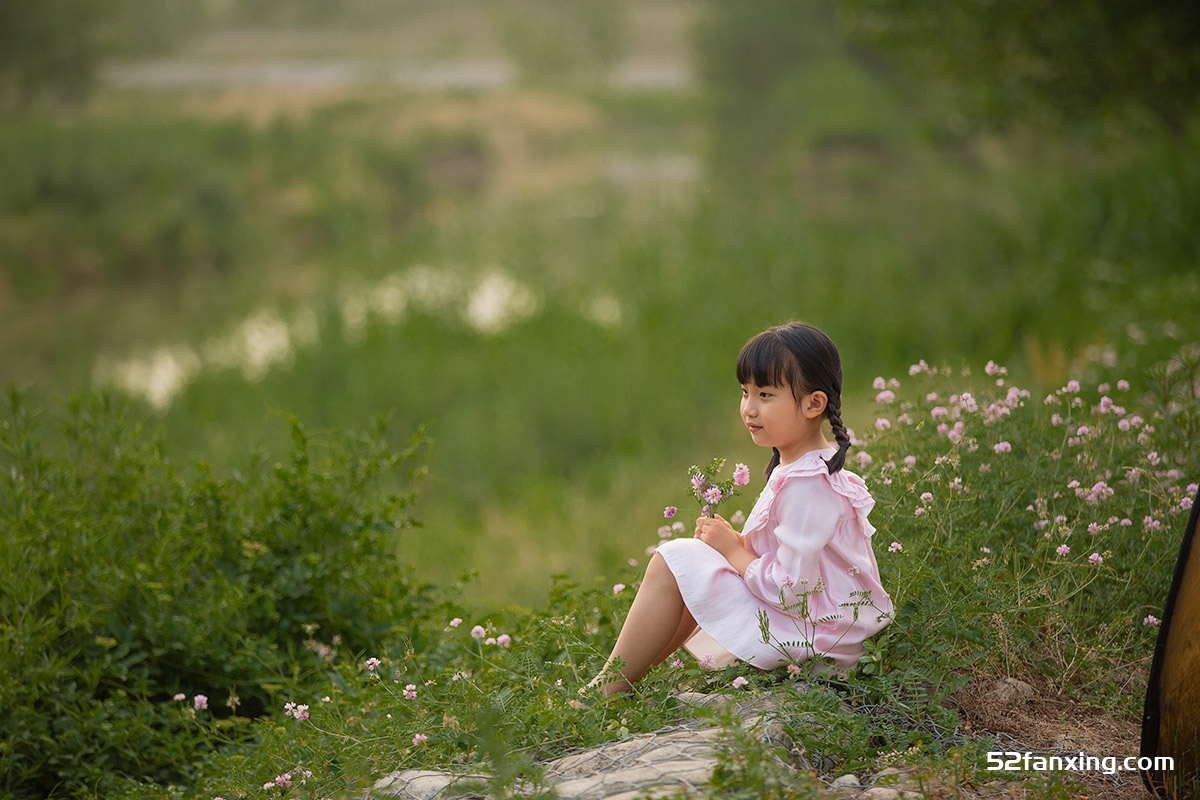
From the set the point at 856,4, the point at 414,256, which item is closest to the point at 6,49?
the point at 414,256

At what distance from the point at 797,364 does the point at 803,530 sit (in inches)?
16.8

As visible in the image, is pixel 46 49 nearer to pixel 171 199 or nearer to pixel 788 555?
pixel 171 199

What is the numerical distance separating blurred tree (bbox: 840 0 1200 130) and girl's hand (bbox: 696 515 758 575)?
775 cm

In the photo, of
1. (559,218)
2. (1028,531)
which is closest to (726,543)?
(1028,531)

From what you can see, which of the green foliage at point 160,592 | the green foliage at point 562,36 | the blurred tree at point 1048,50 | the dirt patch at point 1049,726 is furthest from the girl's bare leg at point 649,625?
the green foliage at point 562,36

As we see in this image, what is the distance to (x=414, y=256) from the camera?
16.9m

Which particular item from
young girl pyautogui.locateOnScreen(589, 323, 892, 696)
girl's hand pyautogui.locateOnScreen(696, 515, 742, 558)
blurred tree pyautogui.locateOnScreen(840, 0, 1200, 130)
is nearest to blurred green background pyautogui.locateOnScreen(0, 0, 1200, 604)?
blurred tree pyautogui.locateOnScreen(840, 0, 1200, 130)

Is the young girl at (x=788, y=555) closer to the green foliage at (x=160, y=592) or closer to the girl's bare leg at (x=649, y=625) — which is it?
the girl's bare leg at (x=649, y=625)

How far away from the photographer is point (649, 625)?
3.04 m

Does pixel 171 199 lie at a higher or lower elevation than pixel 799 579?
higher

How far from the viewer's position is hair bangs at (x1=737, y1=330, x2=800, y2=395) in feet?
9.71

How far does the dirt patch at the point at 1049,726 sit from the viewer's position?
9.48 ft

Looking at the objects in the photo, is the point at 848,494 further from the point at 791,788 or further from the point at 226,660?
the point at 226,660

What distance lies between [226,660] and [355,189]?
18.6 m
